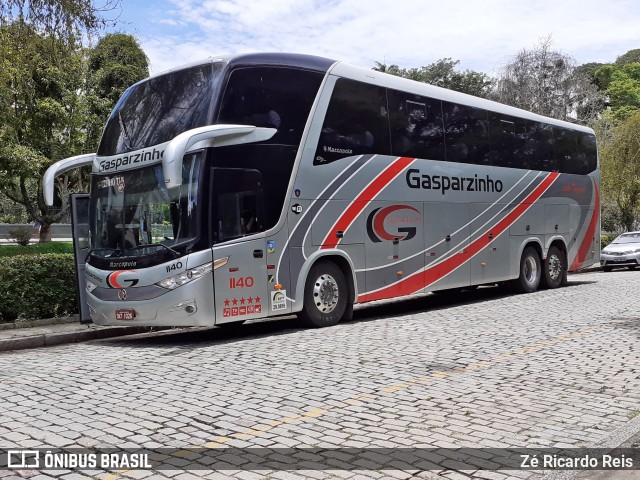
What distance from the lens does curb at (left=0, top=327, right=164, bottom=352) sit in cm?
1031

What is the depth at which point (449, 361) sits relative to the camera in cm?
815

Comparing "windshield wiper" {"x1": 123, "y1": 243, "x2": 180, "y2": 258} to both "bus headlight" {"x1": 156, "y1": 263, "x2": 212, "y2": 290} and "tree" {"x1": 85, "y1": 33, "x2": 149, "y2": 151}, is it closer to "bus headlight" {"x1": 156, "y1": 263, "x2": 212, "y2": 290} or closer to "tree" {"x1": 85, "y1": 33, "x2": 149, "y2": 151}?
"bus headlight" {"x1": 156, "y1": 263, "x2": 212, "y2": 290}

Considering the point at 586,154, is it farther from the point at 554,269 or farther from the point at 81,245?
the point at 81,245

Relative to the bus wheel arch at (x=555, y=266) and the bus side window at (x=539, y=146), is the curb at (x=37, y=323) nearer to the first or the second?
the bus side window at (x=539, y=146)

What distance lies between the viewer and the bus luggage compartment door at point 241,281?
32.5 feet

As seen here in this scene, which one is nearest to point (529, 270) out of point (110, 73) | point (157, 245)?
point (157, 245)

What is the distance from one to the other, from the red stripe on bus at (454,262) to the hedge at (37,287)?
5.49 m

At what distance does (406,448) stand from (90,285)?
7.31m

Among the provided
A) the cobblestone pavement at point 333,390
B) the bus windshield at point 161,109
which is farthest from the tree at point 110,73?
the cobblestone pavement at point 333,390

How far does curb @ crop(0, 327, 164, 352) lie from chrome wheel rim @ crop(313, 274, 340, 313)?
348 centimetres

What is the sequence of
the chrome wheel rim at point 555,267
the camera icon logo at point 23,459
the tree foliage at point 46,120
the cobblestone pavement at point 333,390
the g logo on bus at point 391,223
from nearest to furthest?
the camera icon logo at point 23,459
the cobblestone pavement at point 333,390
the g logo on bus at point 391,223
the chrome wheel rim at point 555,267
the tree foliage at point 46,120

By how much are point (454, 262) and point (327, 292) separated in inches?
161

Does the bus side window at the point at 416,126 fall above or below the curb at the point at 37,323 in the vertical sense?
above

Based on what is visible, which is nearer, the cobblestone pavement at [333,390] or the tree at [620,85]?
the cobblestone pavement at [333,390]
